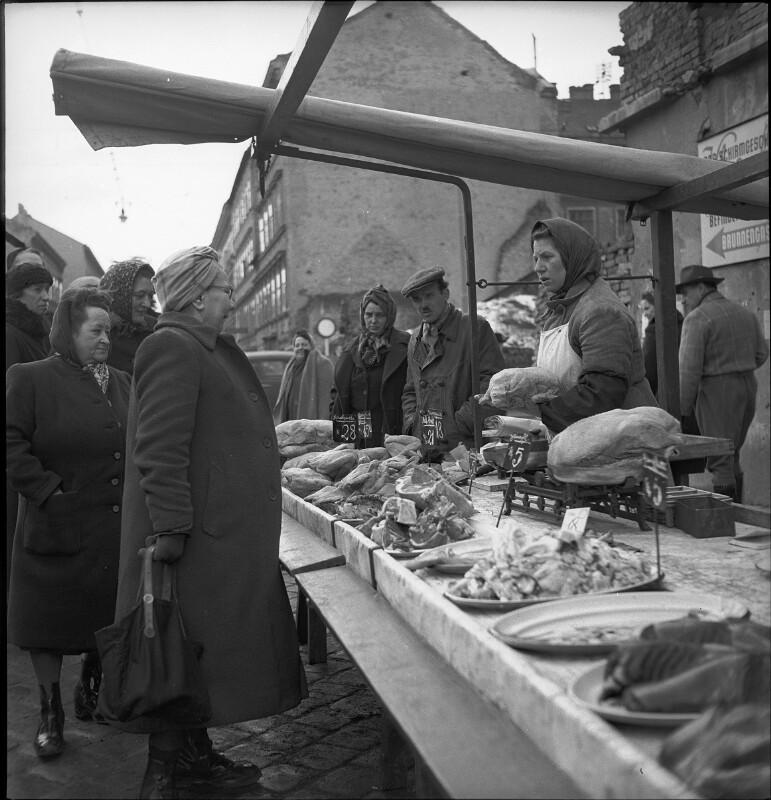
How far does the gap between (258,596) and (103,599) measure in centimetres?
110

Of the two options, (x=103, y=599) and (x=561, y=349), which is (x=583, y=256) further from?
(x=103, y=599)

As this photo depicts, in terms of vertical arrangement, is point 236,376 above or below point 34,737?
above

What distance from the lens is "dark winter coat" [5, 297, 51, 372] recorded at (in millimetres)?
4844

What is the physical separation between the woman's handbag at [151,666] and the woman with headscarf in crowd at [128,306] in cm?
197

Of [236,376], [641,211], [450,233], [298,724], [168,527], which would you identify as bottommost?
[298,724]

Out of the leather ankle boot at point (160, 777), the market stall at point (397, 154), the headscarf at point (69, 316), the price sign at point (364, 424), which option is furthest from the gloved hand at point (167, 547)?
the price sign at point (364, 424)

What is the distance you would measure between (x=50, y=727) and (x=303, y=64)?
9.37 feet

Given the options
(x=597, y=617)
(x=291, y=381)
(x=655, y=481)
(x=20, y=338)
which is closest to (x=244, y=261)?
(x=291, y=381)

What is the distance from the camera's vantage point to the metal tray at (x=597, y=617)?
171 centimetres

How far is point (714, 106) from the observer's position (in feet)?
24.9

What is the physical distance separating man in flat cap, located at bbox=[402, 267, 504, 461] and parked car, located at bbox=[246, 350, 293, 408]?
8248 mm

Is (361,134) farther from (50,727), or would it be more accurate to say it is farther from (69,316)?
(50,727)

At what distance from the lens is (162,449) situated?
2.83 m

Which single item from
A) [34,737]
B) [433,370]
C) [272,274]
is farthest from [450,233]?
[34,737]
